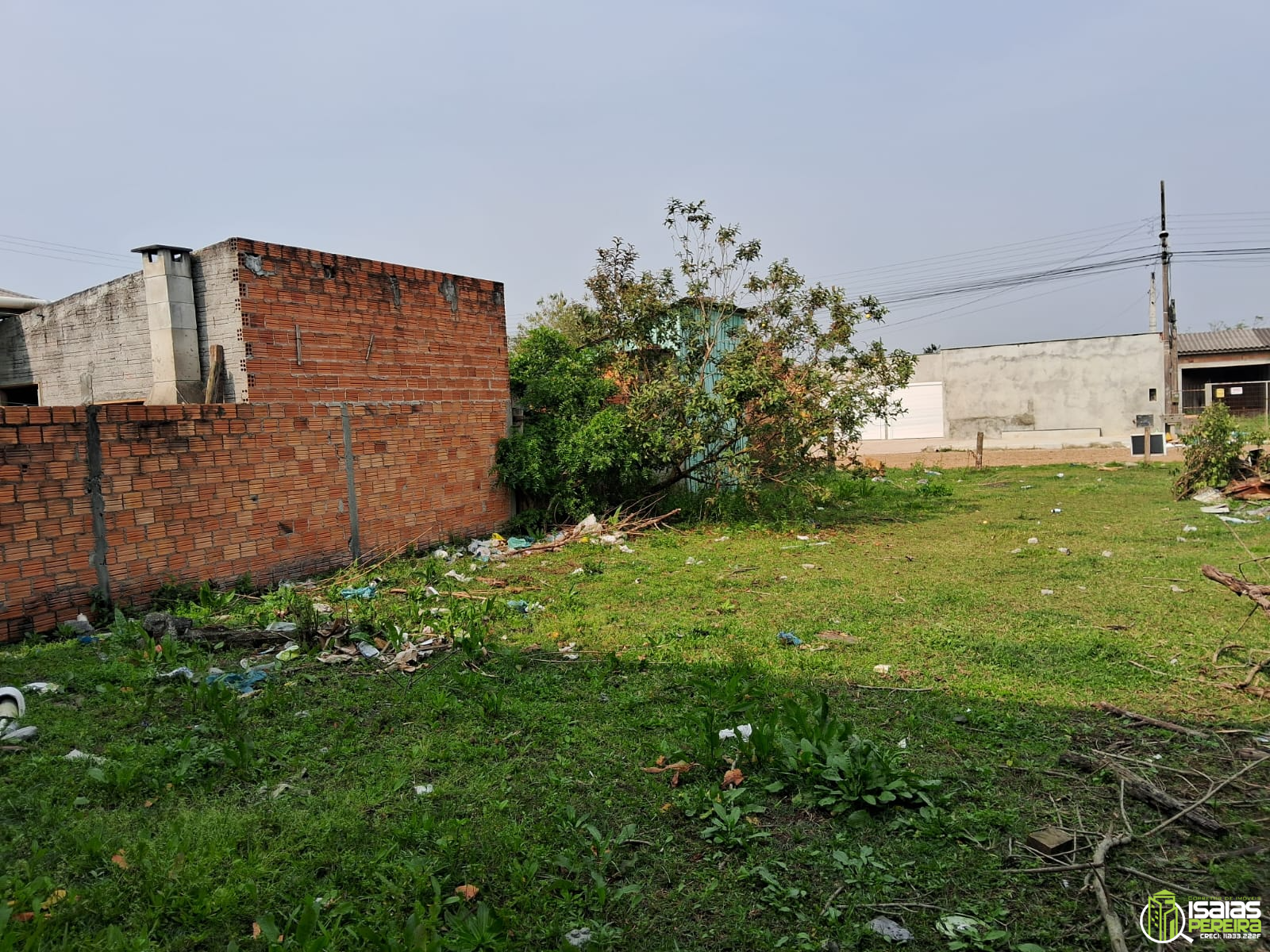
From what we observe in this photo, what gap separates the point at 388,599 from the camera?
7.07 meters

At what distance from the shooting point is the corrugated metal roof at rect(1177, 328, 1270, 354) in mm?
28688

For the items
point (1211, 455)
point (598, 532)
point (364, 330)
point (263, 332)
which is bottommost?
point (598, 532)

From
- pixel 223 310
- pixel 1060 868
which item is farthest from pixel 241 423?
pixel 1060 868

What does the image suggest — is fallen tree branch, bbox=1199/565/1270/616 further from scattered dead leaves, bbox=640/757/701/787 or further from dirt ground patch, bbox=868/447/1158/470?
dirt ground patch, bbox=868/447/1158/470

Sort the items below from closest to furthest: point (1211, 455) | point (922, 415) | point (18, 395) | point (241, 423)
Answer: point (241, 423) < point (18, 395) < point (1211, 455) < point (922, 415)

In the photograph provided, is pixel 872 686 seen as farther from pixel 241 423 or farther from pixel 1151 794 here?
pixel 241 423

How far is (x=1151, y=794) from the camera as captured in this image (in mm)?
3059

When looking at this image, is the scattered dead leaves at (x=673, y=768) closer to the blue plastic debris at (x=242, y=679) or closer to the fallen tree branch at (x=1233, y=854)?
the fallen tree branch at (x=1233, y=854)

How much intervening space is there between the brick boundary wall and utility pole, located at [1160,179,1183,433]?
77.9 ft

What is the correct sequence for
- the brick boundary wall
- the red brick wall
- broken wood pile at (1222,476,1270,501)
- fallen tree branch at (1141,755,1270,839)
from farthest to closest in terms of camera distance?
broken wood pile at (1222,476,1270,501), the red brick wall, the brick boundary wall, fallen tree branch at (1141,755,1270,839)

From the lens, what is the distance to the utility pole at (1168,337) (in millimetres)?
24188

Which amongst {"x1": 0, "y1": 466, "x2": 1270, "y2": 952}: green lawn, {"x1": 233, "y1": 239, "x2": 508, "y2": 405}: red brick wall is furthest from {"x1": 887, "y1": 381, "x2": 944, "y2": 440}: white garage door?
{"x1": 0, "y1": 466, "x2": 1270, "y2": 952}: green lawn

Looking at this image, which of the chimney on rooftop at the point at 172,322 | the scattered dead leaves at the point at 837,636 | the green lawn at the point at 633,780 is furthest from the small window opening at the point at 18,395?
the scattered dead leaves at the point at 837,636

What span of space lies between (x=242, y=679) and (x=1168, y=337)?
28.8 meters
